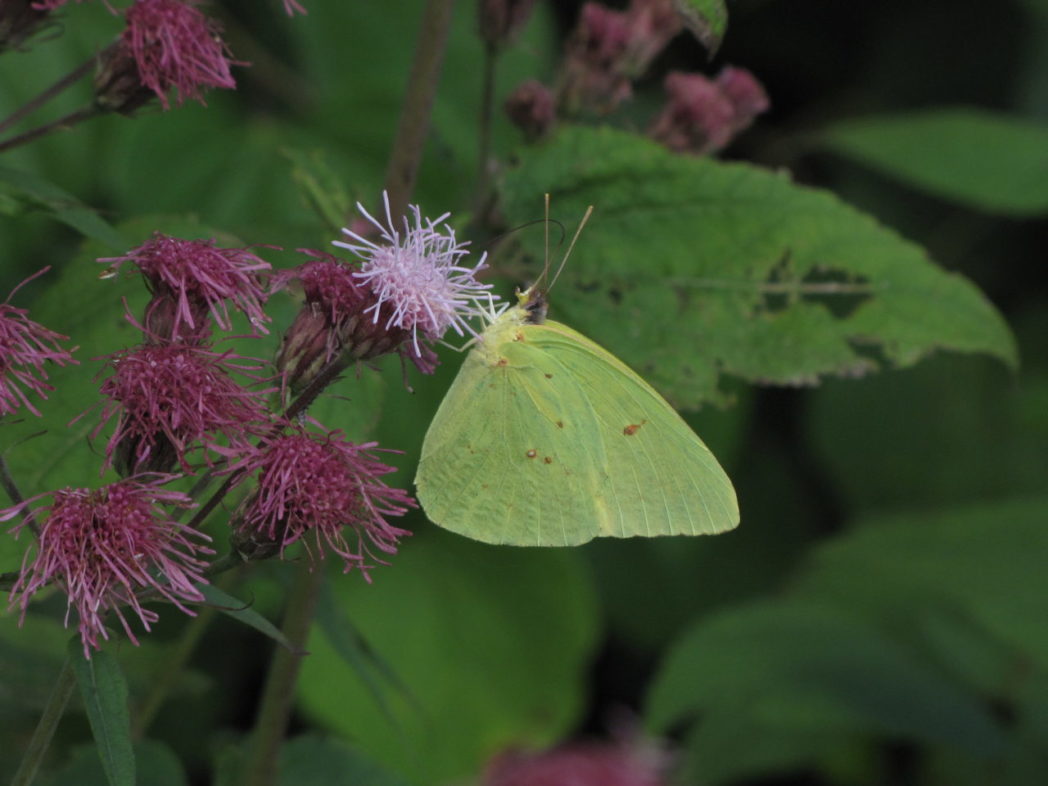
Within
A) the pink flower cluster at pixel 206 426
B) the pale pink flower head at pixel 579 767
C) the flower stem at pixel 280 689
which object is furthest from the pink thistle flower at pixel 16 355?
the pale pink flower head at pixel 579 767

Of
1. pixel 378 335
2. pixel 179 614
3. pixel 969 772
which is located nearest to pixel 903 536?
pixel 969 772

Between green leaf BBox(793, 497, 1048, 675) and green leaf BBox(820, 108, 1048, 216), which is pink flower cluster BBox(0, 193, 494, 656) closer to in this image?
green leaf BBox(793, 497, 1048, 675)

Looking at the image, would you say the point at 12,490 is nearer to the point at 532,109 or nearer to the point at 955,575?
the point at 532,109

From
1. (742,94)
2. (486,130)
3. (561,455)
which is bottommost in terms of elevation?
(561,455)

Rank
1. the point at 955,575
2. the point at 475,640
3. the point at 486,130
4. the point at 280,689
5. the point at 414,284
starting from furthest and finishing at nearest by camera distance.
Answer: the point at 475,640, the point at 955,575, the point at 486,130, the point at 280,689, the point at 414,284

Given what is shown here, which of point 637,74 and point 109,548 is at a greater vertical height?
point 637,74

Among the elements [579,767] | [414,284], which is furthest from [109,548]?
[579,767]
